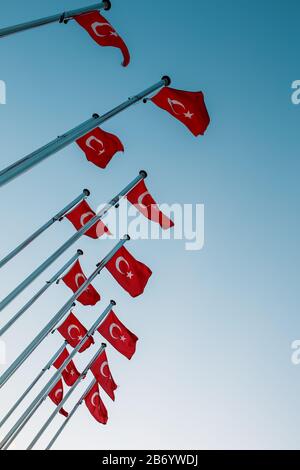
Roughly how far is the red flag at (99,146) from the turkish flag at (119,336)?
5.43 metres

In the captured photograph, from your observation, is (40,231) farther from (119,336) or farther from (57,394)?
(57,394)

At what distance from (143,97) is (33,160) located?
331cm

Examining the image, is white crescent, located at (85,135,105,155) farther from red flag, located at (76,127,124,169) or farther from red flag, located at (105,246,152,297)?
red flag, located at (105,246,152,297)

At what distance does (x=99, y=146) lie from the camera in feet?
34.0

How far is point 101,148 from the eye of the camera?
1037cm

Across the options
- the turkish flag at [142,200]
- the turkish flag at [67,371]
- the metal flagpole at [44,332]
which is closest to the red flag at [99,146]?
the turkish flag at [142,200]

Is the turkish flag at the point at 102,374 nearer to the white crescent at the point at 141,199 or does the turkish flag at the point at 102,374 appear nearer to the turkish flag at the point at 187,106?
the white crescent at the point at 141,199

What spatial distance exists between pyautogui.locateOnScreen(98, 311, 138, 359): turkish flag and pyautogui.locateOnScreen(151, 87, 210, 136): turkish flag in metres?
6.94

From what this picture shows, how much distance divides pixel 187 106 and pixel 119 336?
295 inches

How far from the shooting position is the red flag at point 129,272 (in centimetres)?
1172

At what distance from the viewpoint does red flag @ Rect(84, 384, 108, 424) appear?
14.9 meters

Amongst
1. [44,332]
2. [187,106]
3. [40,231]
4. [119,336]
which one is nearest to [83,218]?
[40,231]
